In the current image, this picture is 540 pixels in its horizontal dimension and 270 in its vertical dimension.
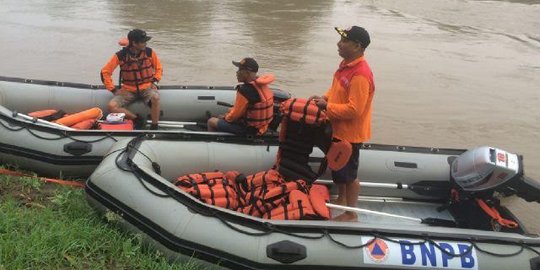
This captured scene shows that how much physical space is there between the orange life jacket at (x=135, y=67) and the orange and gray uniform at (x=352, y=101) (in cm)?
243

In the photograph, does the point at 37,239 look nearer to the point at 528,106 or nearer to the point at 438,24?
the point at 528,106

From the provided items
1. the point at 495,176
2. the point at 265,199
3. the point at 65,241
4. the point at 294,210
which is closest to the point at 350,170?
the point at 294,210

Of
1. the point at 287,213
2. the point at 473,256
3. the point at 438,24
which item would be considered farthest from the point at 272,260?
the point at 438,24

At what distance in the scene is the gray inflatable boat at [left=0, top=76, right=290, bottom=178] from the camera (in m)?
4.15

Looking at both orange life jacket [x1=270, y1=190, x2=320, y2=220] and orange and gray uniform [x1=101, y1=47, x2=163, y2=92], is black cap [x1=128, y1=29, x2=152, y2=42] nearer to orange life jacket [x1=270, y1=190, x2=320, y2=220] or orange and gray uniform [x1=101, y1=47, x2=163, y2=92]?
orange and gray uniform [x1=101, y1=47, x2=163, y2=92]

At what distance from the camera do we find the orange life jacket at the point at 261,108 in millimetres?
4062

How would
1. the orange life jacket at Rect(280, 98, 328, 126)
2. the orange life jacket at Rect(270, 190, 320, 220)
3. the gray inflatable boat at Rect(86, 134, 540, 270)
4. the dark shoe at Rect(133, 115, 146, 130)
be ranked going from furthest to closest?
the dark shoe at Rect(133, 115, 146, 130), the orange life jacket at Rect(280, 98, 328, 126), the orange life jacket at Rect(270, 190, 320, 220), the gray inflatable boat at Rect(86, 134, 540, 270)

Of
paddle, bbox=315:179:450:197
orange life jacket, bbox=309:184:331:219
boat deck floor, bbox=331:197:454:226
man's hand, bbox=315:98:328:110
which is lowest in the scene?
boat deck floor, bbox=331:197:454:226

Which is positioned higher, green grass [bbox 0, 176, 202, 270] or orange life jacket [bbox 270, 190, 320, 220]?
orange life jacket [bbox 270, 190, 320, 220]

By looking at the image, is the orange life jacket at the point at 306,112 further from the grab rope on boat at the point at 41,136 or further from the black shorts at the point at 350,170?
the grab rope on boat at the point at 41,136

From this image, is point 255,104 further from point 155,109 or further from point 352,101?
point 155,109

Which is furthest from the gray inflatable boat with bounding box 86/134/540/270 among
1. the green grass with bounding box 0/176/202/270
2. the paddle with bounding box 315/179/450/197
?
the paddle with bounding box 315/179/450/197

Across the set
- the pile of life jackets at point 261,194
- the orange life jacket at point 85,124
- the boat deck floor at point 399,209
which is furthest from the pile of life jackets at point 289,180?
the orange life jacket at point 85,124

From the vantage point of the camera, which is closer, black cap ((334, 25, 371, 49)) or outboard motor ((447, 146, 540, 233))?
black cap ((334, 25, 371, 49))
